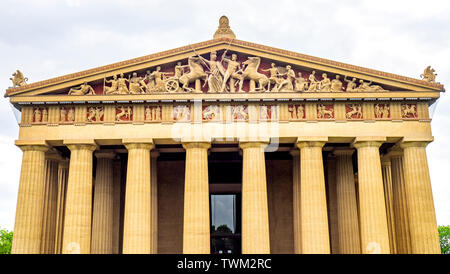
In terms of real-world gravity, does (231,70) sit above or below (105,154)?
above

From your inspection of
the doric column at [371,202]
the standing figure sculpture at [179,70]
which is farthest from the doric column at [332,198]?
the standing figure sculpture at [179,70]

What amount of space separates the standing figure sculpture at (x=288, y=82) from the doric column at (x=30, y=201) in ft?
55.8

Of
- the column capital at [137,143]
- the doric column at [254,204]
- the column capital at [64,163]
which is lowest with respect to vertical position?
the doric column at [254,204]

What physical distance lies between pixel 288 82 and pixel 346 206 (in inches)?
420

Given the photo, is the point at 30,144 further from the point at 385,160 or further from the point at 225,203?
the point at 385,160

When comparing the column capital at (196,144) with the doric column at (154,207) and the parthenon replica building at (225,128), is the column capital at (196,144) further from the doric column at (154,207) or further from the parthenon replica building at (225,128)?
the doric column at (154,207)

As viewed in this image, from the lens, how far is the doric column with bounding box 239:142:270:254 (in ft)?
106

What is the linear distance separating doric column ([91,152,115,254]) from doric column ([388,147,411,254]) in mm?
21702

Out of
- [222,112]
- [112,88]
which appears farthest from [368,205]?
[112,88]

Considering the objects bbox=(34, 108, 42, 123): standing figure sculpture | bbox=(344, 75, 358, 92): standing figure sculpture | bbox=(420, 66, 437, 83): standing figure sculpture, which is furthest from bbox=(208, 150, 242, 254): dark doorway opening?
bbox=(420, 66, 437, 83): standing figure sculpture

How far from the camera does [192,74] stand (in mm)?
34594

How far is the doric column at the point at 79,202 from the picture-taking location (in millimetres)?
32969

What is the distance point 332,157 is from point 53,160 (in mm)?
22371

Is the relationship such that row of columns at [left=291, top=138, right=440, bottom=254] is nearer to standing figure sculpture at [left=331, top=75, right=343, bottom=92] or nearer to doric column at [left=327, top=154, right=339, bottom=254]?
doric column at [left=327, top=154, right=339, bottom=254]
